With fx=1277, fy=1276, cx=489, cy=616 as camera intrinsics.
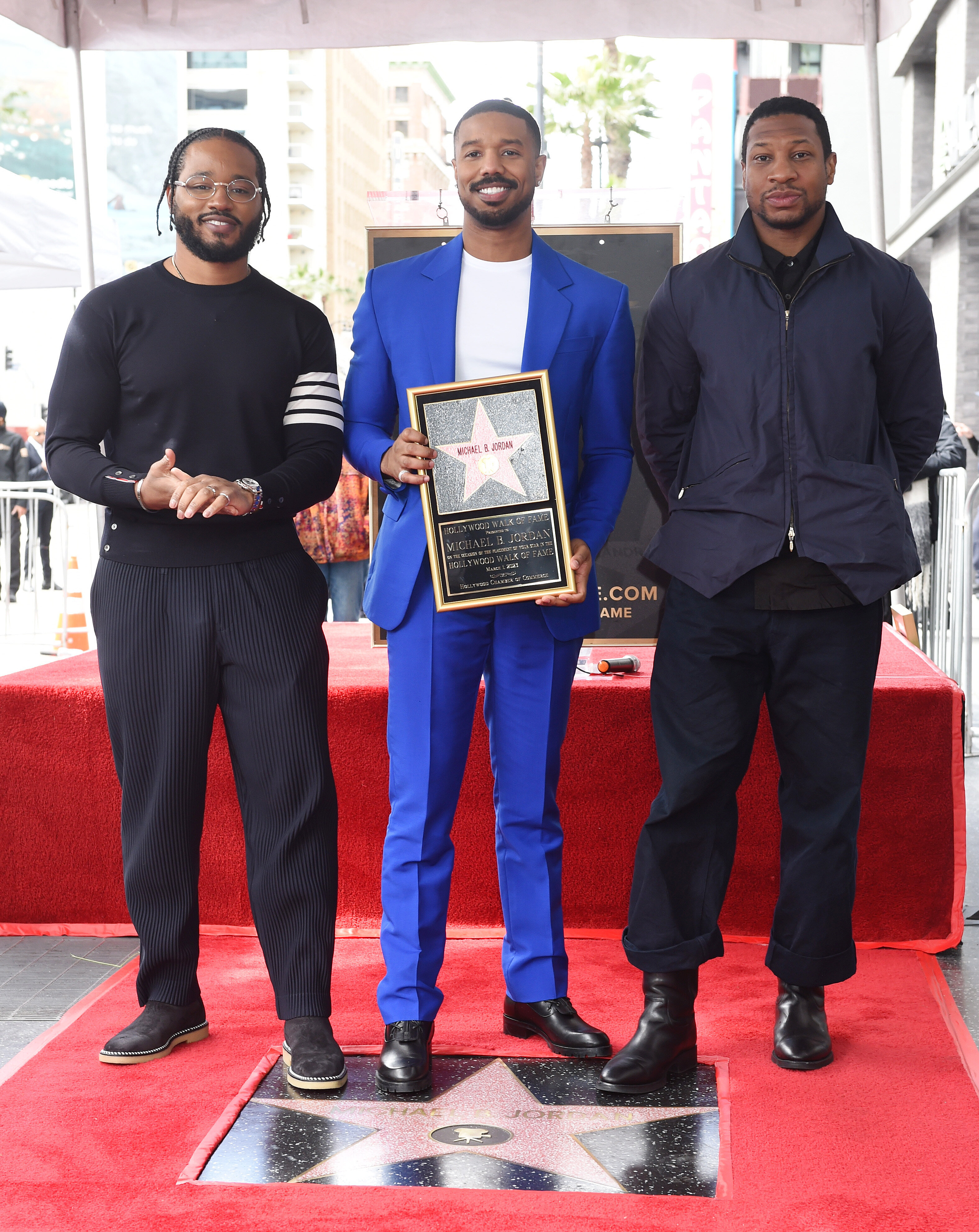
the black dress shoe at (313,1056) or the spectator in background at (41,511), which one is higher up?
the spectator in background at (41,511)

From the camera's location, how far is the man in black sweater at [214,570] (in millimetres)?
2895

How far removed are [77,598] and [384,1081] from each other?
341 inches

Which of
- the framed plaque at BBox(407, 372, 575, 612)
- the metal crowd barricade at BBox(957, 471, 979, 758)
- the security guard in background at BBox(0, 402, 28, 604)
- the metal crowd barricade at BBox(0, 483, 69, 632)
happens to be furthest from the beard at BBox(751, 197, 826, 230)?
the security guard in background at BBox(0, 402, 28, 604)

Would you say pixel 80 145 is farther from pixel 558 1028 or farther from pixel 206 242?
pixel 558 1028

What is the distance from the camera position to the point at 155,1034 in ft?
10.2

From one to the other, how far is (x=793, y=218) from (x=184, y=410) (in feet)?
4.70

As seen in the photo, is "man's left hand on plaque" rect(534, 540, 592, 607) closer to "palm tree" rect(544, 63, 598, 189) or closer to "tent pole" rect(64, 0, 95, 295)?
"tent pole" rect(64, 0, 95, 295)

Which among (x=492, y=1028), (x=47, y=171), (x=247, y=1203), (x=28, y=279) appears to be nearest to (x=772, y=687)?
(x=492, y=1028)

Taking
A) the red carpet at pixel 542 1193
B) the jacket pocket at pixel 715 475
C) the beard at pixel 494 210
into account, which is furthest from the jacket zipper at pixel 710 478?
the red carpet at pixel 542 1193

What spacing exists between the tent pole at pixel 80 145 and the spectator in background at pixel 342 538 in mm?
1575

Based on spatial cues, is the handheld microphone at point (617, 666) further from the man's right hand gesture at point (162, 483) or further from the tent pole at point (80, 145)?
the tent pole at point (80, 145)

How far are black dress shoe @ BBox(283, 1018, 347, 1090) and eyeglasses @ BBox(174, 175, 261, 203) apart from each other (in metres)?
1.91

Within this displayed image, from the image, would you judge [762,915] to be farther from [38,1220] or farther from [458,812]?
[38,1220]

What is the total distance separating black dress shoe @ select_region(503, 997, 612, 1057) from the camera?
306 centimetres
